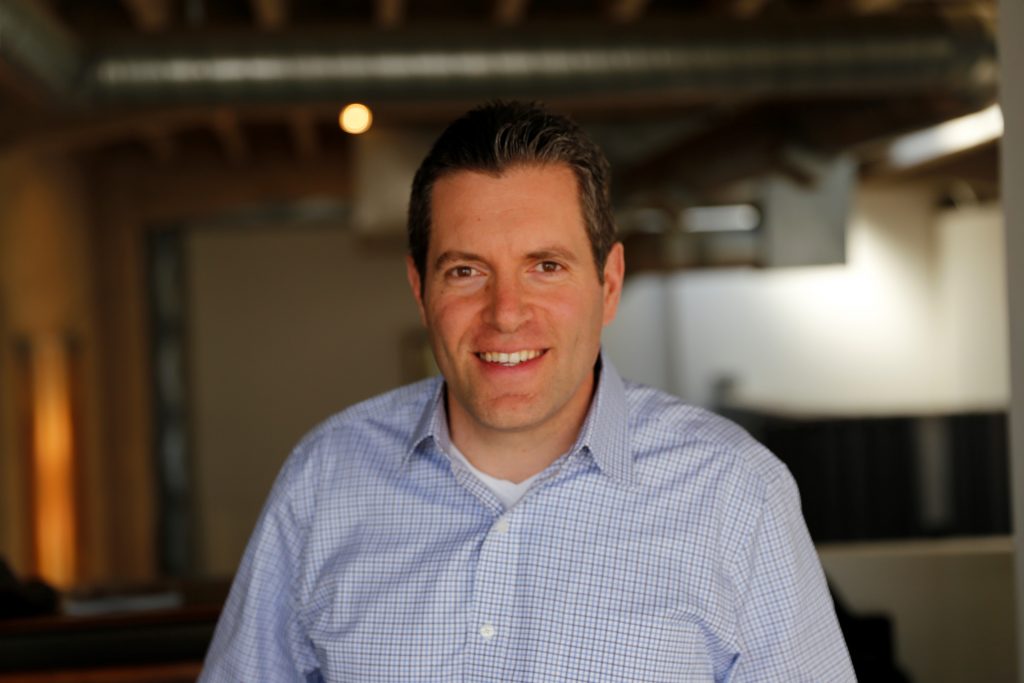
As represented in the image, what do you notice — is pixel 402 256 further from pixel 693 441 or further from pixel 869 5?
pixel 693 441

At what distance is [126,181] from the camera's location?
10.3 meters

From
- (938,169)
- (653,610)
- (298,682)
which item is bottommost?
(298,682)

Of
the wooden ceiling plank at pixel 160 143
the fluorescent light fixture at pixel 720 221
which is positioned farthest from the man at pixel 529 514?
the fluorescent light fixture at pixel 720 221

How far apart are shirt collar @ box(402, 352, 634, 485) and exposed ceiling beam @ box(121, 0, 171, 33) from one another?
356 cm

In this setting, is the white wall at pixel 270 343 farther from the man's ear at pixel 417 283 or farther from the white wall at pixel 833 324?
the man's ear at pixel 417 283

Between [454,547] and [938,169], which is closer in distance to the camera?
[454,547]

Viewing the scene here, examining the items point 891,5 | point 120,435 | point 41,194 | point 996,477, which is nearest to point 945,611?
point 891,5

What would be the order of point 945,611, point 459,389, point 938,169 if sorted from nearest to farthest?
point 459,389
point 945,611
point 938,169

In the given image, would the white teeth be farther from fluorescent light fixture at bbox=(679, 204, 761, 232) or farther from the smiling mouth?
fluorescent light fixture at bbox=(679, 204, 761, 232)

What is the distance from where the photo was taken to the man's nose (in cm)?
162

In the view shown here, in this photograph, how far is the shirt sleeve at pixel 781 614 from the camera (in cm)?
155

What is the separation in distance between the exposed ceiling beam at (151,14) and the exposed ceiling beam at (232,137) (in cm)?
186

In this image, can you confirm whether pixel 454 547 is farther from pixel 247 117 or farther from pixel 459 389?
pixel 247 117

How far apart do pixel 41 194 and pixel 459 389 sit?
23.8 feet
